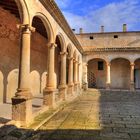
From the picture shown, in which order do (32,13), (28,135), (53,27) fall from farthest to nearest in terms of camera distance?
(53,27), (32,13), (28,135)

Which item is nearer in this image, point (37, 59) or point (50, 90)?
point (50, 90)

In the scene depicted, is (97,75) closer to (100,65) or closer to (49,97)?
(100,65)

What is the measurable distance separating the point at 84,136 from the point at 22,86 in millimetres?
2435

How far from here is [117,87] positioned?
87.8 ft

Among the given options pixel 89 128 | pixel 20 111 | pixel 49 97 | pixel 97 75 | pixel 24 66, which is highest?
pixel 97 75

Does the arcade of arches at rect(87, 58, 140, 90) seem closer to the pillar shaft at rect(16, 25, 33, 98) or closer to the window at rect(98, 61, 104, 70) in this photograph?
the window at rect(98, 61, 104, 70)

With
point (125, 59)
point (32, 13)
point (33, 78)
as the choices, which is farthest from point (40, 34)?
point (125, 59)

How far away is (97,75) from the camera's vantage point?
2723 centimetres

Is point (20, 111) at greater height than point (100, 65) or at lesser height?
lesser

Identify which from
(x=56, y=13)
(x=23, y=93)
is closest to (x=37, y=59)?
(x=56, y=13)

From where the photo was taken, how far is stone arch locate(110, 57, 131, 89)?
26359 mm

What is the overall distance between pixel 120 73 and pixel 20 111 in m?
20.9

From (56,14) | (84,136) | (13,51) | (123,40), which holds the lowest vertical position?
(84,136)

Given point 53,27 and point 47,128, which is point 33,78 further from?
point 47,128
